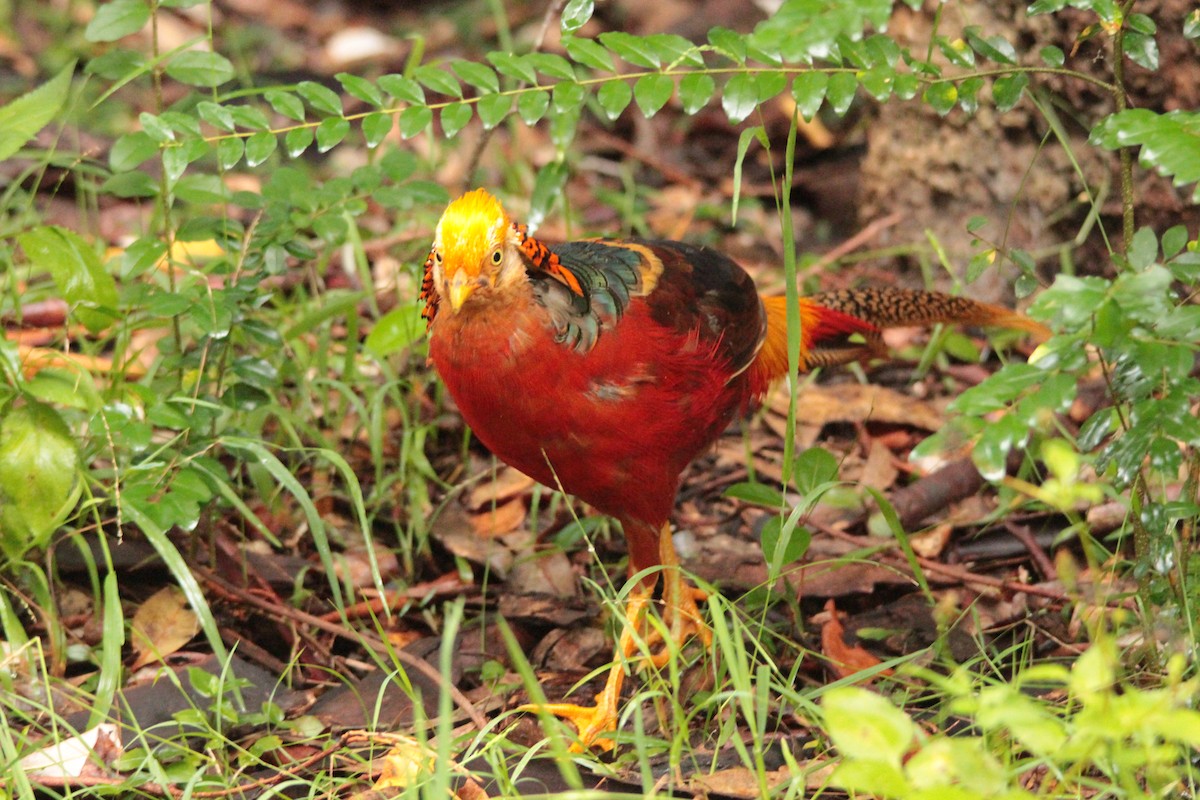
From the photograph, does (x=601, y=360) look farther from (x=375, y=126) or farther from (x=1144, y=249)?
(x=1144, y=249)

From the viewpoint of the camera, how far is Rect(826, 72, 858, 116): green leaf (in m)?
2.33

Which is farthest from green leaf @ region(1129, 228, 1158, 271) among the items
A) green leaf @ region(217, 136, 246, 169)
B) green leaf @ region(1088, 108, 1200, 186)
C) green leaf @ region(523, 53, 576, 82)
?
green leaf @ region(217, 136, 246, 169)

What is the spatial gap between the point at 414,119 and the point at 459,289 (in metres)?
0.51

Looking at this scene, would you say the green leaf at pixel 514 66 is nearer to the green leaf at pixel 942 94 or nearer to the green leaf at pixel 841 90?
the green leaf at pixel 841 90

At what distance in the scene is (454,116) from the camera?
2.70 metres

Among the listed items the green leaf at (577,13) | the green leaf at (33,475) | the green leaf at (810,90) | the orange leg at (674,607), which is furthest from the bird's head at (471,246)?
the green leaf at (33,475)

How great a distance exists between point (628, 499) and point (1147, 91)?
203 centimetres

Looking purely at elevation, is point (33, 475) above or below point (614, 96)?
below

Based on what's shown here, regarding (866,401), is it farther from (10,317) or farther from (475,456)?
(10,317)

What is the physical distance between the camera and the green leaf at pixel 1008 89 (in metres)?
2.43

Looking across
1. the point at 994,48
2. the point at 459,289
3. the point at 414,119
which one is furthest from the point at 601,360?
the point at 994,48

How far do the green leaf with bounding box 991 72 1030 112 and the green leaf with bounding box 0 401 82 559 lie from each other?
2039 mm

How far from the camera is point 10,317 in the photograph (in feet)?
12.8

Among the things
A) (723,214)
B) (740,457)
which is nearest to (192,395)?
(740,457)
